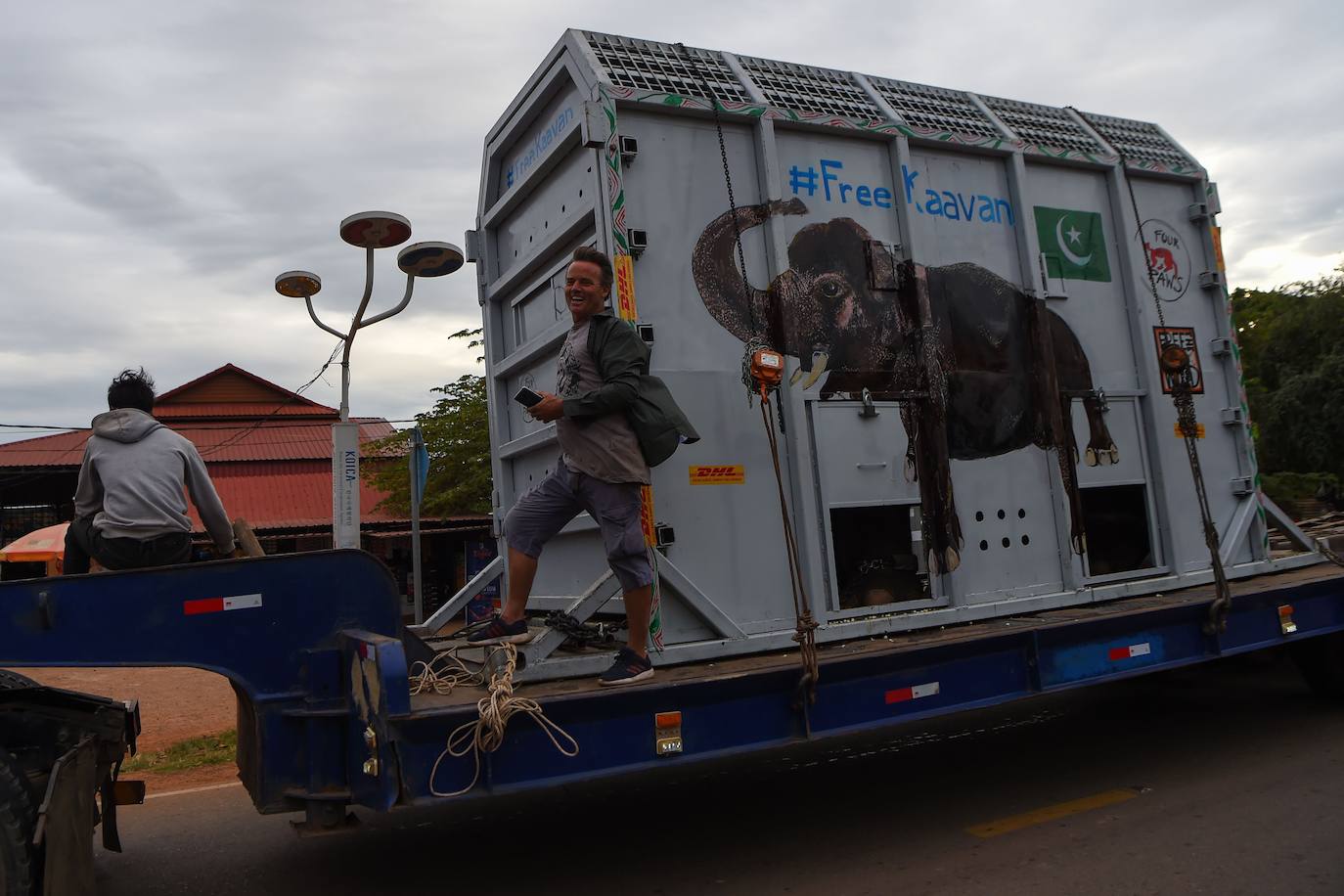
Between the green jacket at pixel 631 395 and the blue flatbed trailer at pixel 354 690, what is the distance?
952 mm

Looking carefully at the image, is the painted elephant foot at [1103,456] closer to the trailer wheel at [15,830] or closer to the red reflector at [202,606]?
the red reflector at [202,606]

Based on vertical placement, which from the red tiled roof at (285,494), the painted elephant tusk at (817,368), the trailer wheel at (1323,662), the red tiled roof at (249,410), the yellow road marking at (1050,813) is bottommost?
the yellow road marking at (1050,813)

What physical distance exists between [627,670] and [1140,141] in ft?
16.5

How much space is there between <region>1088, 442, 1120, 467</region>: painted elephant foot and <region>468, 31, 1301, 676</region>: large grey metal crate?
2 cm

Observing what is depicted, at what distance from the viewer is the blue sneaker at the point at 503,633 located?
12.6 feet

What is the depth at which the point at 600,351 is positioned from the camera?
3805 millimetres

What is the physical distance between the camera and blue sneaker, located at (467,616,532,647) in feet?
12.6

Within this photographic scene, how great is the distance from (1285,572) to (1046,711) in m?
1.89

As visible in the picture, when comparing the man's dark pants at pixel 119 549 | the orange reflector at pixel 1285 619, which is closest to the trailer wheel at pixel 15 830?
the man's dark pants at pixel 119 549

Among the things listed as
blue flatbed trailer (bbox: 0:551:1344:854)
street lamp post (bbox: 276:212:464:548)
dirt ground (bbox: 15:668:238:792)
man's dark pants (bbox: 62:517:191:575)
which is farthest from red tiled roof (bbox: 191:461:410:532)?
blue flatbed trailer (bbox: 0:551:1344:854)

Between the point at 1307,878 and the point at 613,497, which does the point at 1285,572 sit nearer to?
the point at 1307,878

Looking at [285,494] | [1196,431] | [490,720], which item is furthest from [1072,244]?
[285,494]

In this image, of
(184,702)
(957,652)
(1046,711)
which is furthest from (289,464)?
(957,652)

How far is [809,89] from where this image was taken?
488 cm
